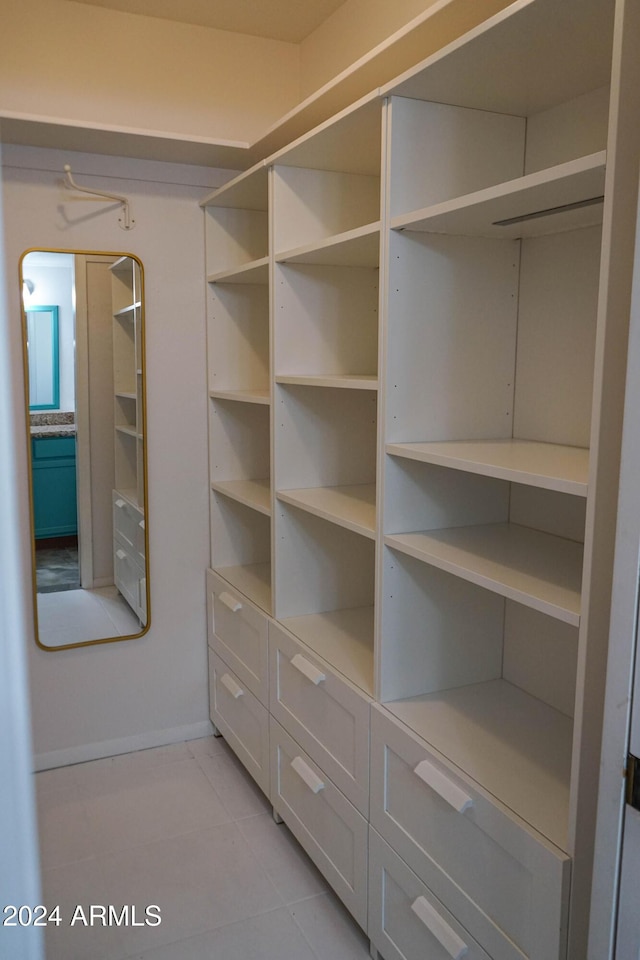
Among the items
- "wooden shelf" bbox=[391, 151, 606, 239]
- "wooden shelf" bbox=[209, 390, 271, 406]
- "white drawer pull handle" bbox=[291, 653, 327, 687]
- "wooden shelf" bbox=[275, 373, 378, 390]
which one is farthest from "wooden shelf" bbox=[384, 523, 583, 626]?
"wooden shelf" bbox=[209, 390, 271, 406]

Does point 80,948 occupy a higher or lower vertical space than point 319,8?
lower

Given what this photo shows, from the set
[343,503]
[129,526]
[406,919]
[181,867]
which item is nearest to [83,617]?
[129,526]

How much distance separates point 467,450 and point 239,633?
1.40 meters

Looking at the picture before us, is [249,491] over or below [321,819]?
over

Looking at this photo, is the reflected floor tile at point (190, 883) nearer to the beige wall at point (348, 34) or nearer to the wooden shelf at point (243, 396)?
the wooden shelf at point (243, 396)

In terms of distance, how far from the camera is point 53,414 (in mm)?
2697

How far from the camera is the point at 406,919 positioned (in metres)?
1.74

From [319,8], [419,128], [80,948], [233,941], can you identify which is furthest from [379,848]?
[319,8]

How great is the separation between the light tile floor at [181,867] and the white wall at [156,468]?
0.16 m

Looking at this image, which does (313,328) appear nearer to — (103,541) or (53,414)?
(53,414)

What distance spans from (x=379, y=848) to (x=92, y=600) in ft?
4.98

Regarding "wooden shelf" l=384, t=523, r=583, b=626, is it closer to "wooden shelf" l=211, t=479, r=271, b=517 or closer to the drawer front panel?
"wooden shelf" l=211, t=479, r=271, b=517

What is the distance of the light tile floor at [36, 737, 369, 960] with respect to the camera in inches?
79.0

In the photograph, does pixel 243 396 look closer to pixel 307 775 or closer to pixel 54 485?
pixel 54 485
